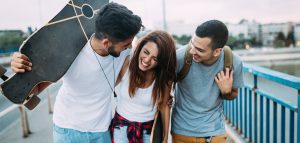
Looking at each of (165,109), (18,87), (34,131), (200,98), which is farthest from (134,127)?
(34,131)

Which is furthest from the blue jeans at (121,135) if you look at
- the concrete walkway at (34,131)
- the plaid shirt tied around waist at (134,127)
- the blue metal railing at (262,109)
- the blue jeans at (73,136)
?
the concrete walkway at (34,131)

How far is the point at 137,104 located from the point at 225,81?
0.66 metres

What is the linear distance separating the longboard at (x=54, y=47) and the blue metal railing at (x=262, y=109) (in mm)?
1741

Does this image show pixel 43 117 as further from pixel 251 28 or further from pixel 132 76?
pixel 251 28

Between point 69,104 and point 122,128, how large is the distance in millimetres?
413

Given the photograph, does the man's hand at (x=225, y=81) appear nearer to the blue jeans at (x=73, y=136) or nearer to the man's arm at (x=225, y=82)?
the man's arm at (x=225, y=82)

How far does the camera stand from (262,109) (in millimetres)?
3662

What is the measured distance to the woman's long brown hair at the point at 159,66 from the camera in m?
2.16

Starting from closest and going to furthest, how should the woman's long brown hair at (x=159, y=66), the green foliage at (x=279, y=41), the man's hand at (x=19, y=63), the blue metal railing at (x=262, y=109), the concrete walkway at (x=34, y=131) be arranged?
1. the man's hand at (x=19, y=63)
2. the woman's long brown hair at (x=159, y=66)
3. the blue metal railing at (x=262, y=109)
4. the concrete walkway at (x=34, y=131)
5. the green foliage at (x=279, y=41)

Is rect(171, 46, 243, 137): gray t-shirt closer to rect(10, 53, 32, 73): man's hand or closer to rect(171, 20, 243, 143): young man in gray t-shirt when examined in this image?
rect(171, 20, 243, 143): young man in gray t-shirt

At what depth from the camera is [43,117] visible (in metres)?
5.97

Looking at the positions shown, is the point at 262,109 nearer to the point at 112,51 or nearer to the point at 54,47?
the point at 112,51

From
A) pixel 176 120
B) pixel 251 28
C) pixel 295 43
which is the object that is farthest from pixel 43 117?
pixel 251 28

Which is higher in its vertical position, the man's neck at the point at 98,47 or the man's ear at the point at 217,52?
the man's neck at the point at 98,47
